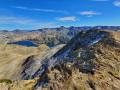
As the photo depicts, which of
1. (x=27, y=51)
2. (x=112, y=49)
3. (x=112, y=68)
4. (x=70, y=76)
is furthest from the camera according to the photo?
(x=27, y=51)

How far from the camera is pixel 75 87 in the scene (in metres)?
13.4

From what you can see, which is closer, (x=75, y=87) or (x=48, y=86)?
(x=75, y=87)

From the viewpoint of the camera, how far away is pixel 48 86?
14.5 meters

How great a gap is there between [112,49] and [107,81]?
587 inches

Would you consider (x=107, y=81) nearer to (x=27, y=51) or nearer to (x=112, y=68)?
(x=112, y=68)

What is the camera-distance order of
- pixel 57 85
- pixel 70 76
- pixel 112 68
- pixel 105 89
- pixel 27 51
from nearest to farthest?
pixel 105 89 < pixel 57 85 < pixel 70 76 < pixel 112 68 < pixel 27 51

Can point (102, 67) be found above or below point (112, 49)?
below

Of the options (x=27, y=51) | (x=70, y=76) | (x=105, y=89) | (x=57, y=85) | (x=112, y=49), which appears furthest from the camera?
(x=27, y=51)

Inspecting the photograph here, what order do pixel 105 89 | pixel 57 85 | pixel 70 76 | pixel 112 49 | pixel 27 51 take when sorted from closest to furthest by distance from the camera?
pixel 105 89
pixel 57 85
pixel 70 76
pixel 112 49
pixel 27 51

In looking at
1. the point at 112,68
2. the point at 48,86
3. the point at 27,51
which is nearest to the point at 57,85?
the point at 48,86

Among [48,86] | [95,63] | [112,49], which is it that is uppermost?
[112,49]

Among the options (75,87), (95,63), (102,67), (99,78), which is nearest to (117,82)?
(99,78)

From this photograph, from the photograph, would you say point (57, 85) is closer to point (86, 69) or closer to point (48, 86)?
point (48, 86)

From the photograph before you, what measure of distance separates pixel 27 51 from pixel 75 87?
16728 cm
